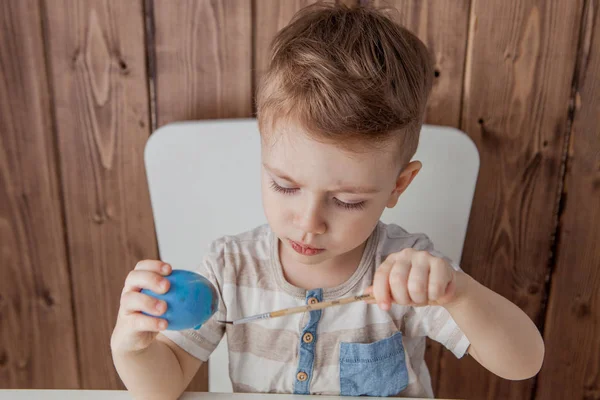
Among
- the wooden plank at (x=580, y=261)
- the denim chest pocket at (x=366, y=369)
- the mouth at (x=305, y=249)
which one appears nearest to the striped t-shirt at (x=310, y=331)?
the denim chest pocket at (x=366, y=369)

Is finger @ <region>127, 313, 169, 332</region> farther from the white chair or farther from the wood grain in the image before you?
the wood grain

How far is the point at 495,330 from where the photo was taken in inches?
32.3

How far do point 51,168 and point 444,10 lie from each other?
842mm

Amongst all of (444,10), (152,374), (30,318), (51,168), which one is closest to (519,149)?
(444,10)

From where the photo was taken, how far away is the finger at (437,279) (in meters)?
0.70

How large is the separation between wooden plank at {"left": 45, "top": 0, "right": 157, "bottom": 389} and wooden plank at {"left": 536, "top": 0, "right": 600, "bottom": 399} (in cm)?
85

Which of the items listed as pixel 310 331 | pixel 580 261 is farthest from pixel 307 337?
pixel 580 261

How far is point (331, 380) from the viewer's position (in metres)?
0.94

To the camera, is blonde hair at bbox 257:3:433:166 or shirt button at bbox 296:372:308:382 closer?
blonde hair at bbox 257:3:433:166

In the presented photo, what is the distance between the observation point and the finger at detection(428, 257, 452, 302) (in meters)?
0.70

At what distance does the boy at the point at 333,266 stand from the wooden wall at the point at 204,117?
0.30 metres

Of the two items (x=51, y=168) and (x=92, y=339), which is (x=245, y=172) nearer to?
(x=51, y=168)

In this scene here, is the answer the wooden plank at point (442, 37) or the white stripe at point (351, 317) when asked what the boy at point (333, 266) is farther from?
the wooden plank at point (442, 37)

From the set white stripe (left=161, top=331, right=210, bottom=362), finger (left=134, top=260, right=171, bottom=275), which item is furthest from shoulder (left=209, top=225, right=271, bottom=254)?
finger (left=134, top=260, right=171, bottom=275)
